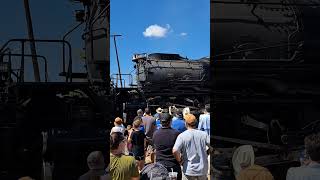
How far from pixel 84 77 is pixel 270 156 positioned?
3.15 ft

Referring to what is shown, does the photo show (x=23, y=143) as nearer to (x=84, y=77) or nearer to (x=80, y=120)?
(x=80, y=120)

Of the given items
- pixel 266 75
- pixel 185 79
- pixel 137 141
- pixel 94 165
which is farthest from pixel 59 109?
pixel 137 141

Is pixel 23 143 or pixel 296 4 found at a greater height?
pixel 296 4

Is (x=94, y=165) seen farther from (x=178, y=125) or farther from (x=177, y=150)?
(x=178, y=125)

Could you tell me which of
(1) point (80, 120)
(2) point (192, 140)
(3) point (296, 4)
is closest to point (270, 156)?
(3) point (296, 4)

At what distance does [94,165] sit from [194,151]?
2130 mm

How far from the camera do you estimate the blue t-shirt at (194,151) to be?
3752 millimetres

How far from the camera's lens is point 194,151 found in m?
3.79

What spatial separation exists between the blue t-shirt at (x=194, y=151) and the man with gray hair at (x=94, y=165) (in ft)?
6.76

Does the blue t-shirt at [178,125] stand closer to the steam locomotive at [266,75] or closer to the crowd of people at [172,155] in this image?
the crowd of people at [172,155]

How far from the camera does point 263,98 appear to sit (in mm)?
2012

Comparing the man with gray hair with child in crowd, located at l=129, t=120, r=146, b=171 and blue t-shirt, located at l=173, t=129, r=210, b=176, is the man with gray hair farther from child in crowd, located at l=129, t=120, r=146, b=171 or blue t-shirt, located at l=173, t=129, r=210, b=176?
child in crowd, located at l=129, t=120, r=146, b=171

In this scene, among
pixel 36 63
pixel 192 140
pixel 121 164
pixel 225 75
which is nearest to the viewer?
pixel 36 63

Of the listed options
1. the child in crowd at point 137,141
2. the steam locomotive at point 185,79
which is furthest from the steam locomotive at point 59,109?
the child in crowd at point 137,141
